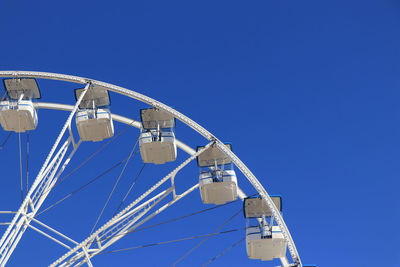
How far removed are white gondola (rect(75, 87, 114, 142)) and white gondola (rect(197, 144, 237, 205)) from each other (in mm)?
2862

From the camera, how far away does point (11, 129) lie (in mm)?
14117

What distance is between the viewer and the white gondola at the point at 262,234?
13.3 m

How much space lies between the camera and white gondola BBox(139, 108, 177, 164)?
14.1m

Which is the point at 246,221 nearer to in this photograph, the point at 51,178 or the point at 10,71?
the point at 51,178

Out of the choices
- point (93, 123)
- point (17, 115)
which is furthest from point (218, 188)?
point (17, 115)

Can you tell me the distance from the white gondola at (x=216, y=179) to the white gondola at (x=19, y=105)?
4.84m

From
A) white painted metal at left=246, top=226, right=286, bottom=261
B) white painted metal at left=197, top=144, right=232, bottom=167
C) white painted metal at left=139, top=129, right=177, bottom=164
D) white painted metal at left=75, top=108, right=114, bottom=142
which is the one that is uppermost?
white painted metal at left=75, top=108, right=114, bottom=142

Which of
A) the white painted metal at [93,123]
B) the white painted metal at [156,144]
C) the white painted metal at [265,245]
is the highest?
the white painted metal at [93,123]

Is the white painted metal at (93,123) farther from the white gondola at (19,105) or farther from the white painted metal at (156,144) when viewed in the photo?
the white gondola at (19,105)

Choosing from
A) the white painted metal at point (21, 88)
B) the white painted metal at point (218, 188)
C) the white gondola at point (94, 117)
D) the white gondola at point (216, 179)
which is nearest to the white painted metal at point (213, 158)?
the white gondola at point (216, 179)

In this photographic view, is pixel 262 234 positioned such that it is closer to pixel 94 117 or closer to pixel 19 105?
pixel 94 117

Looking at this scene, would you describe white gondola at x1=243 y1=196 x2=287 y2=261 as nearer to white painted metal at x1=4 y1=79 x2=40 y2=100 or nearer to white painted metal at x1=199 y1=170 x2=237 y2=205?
white painted metal at x1=199 y1=170 x2=237 y2=205

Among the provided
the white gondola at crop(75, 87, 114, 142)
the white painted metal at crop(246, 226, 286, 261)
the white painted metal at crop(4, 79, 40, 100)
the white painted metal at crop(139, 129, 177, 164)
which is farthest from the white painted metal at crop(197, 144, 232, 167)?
the white painted metal at crop(4, 79, 40, 100)

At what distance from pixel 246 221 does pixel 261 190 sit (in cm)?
169
